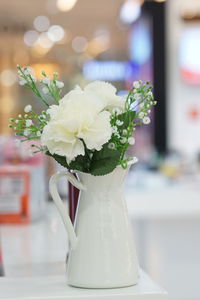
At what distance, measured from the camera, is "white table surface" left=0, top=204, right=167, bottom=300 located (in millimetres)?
1537

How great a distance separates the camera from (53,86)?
163cm

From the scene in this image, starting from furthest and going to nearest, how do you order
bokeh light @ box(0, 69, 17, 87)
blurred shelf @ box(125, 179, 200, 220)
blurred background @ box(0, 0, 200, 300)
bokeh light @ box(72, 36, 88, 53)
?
1. bokeh light @ box(0, 69, 17, 87)
2. bokeh light @ box(72, 36, 88, 53)
3. blurred background @ box(0, 0, 200, 300)
4. blurred shelf @ box(125, 179, 200, 220)

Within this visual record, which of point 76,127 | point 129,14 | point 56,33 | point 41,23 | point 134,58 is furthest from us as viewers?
point 134,58

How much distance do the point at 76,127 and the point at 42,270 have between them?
620 millimetres

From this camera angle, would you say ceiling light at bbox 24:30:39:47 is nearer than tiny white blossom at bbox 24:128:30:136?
No

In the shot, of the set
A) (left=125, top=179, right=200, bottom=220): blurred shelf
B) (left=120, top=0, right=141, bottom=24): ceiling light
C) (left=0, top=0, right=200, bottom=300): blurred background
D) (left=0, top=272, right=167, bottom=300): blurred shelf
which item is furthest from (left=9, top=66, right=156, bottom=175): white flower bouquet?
(left=120, top=0, right=141, bottom=24): ceiling light

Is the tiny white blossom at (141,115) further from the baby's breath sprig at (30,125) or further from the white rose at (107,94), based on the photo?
the baby's breath sprig at (30,125)

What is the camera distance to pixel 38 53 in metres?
9.80

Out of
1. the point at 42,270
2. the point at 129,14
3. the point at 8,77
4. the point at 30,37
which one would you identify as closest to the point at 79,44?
the point at 30,37

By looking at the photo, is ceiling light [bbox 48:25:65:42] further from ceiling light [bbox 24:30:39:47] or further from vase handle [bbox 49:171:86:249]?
vase handle [bbox 49:171:86:249]

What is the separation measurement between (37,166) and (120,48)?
23.8 feet

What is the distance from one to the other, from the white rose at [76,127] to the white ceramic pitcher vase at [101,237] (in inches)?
4.2

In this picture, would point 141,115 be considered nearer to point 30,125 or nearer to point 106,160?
point 106,160

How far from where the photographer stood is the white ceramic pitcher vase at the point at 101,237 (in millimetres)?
1576
